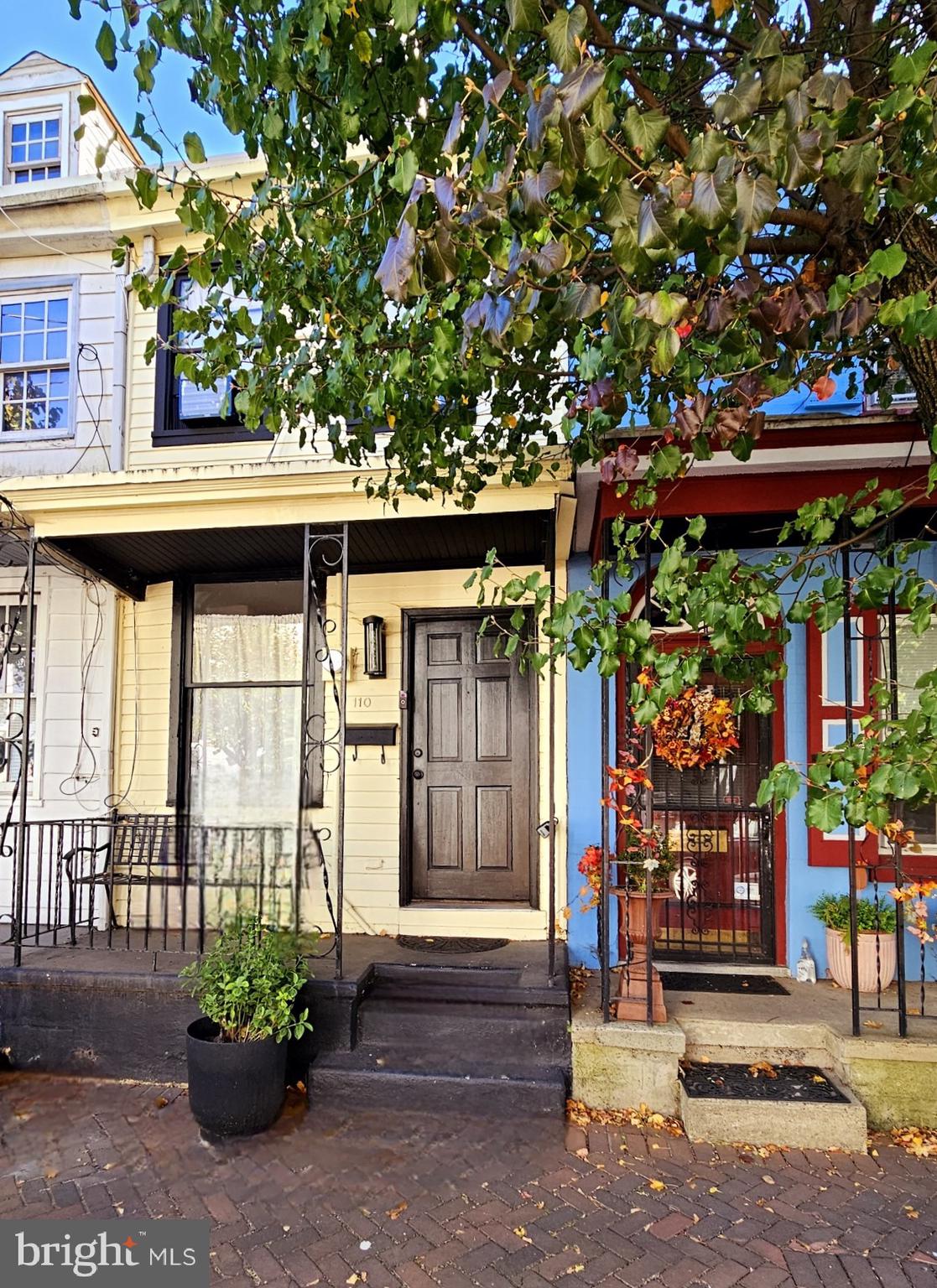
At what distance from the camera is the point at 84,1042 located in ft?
14.6

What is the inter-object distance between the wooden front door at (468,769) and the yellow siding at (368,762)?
0.48 feet

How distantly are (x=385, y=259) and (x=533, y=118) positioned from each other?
455 mm

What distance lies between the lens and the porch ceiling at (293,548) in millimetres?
5016

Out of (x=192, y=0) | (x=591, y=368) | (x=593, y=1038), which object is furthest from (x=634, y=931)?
→ (x=192, y=0)

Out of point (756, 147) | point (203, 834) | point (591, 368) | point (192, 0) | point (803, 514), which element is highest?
point (192, 0)

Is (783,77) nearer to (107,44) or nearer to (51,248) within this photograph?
(107,44)

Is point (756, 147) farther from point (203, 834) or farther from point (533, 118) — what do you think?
point (203, 834)

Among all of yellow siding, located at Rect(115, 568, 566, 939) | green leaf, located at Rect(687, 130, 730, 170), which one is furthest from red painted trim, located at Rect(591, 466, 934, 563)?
green leaf, located at Rect(687, 130, 730, 170)

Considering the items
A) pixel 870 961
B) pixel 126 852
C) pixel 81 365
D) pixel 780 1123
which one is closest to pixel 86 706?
pixel 126 852

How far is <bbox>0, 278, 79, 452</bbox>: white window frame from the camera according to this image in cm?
622

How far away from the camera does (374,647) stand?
5.68m

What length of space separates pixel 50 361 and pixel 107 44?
4.33m

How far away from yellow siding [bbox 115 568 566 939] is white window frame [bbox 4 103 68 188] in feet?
12.6

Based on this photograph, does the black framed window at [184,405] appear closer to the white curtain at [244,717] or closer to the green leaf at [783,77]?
the white curtain at [244,717]
